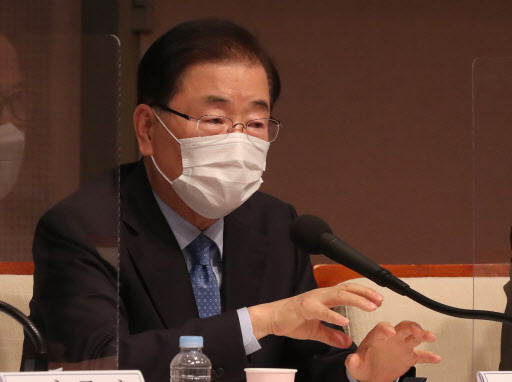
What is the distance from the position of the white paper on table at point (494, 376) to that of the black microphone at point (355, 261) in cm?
10

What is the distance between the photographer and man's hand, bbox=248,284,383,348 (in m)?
1.30

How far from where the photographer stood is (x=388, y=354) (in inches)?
57.1

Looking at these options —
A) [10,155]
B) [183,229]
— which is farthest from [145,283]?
[10,155]

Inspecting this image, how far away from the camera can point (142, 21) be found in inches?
137

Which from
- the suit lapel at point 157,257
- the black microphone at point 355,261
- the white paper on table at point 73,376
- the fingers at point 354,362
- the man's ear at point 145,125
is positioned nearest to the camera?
the white paper on table at point 73,376

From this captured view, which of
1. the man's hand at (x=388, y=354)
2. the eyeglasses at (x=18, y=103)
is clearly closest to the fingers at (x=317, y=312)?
the man's hand at (x=388, y=354)

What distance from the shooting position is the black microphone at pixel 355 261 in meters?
1.24

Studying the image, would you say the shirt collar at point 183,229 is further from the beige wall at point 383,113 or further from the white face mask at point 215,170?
the beige wall at point 383,113

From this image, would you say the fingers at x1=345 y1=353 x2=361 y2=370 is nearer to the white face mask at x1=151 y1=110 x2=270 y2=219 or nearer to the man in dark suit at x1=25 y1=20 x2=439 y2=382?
the man in dark suit at x1=25 y1=20 x2=439 y2=382

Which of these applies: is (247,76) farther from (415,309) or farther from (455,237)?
(455,237)

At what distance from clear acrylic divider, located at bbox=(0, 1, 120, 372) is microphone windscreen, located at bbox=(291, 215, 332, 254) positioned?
1.28 feet

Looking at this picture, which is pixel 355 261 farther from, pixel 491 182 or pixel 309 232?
pixel 491 182

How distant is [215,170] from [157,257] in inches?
9.7

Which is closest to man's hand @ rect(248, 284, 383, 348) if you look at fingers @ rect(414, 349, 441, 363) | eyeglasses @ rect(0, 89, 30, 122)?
fingers @ rect(414, 349, 441, 363)
